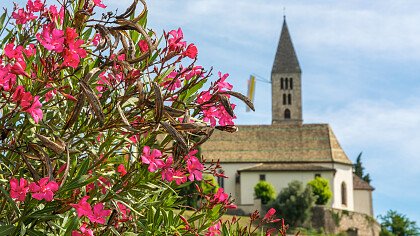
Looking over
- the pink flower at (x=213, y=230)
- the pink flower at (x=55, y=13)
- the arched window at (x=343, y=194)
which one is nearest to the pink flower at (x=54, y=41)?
the pink flower at (x=55, y=13)

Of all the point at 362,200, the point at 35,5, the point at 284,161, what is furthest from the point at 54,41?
the point at 362,200

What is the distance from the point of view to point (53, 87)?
329 centimetres

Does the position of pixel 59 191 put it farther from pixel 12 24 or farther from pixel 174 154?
pixel 12 24

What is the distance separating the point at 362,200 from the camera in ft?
181

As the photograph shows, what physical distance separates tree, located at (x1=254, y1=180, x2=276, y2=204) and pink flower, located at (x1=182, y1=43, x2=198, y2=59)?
143 ft

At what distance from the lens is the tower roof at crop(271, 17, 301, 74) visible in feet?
268

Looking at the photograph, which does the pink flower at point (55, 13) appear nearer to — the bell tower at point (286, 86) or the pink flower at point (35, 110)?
the pink flower at point (35, 110)

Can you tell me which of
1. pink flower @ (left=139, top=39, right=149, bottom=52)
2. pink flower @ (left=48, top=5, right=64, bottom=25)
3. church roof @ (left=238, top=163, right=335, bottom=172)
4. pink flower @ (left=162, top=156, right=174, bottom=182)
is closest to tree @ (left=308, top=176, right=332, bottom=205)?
church roof @ (left=238, top=163, right=335, bottom=172)

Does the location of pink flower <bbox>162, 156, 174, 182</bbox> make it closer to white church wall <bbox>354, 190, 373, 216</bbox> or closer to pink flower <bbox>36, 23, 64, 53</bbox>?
pink flower <bbox>36, 23, 64, 53</bbox>

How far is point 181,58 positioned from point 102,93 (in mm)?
441

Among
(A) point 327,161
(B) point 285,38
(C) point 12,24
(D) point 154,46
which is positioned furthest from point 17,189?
(B) point 285,38

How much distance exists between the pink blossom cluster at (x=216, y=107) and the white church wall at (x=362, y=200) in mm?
52777

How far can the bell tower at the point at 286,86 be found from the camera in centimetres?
7956

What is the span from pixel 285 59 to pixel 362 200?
3054 cm
